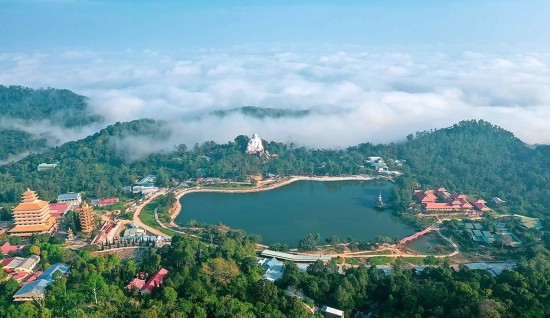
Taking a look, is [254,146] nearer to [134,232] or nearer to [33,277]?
[134,232]

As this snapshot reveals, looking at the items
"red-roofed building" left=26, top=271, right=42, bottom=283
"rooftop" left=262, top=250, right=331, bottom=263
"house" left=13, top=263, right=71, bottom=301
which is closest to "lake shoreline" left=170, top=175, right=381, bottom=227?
"rooftop" left=262, top=250, right=331, bottom=263

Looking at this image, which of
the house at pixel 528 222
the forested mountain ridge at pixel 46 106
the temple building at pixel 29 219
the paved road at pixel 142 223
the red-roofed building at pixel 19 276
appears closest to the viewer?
the red-roofed building at pixel 19 276

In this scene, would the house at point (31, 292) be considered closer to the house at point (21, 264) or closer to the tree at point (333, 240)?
the house at point (21, 264)

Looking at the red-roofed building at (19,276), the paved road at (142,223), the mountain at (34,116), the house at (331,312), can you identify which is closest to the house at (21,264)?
the red-roofed building at (19,276)

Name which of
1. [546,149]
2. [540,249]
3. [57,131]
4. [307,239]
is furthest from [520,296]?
[57,131]

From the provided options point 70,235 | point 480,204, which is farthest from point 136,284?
point 480,204

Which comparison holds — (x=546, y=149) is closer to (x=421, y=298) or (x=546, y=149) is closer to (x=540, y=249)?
(x=540, y=249)
